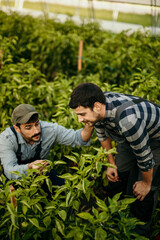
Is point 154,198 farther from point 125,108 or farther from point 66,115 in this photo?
point 66,115

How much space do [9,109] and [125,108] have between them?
2.06 metres

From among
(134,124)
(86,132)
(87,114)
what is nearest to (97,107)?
(87,114)

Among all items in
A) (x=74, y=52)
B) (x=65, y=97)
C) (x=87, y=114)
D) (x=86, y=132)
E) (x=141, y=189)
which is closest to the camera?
(x=87, y=114)

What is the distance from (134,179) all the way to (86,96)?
1092mm

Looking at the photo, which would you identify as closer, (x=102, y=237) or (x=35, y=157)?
(x=102, y=237)

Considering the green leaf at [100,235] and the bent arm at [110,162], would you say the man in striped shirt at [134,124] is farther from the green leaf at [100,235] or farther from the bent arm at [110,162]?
the green leaf at [100,235]

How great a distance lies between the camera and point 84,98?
1.59 m

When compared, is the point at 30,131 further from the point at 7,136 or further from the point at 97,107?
the point at 97,107

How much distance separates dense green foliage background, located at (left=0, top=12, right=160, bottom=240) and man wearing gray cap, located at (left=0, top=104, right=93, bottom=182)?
0.19m

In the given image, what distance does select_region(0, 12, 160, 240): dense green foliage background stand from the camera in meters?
1.21

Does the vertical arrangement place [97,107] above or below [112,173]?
above

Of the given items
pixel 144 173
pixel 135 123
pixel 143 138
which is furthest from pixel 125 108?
pixel 144 173

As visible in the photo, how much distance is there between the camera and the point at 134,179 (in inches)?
87.4

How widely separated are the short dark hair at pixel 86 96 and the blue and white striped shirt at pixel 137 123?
0.41ft
